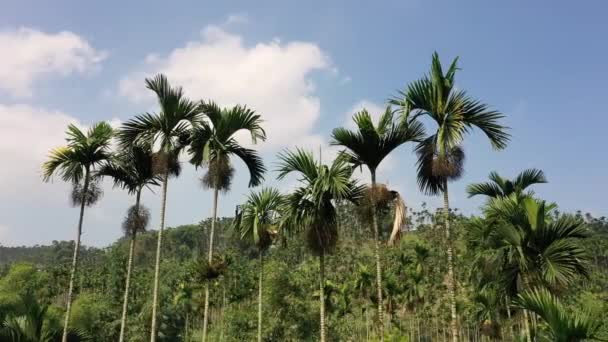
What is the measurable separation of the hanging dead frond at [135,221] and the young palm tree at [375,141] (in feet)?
26.3

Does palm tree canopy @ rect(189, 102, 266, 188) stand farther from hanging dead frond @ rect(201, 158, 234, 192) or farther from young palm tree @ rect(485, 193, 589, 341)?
young palm tree @ rect(485, 193, 589, 341)

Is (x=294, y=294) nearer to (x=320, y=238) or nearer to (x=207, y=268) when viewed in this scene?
(x=207, y=268)

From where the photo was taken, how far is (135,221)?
17.1 meters

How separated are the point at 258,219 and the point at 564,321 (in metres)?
14.5

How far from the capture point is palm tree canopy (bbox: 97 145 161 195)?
16656 millimetres

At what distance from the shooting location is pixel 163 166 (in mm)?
15648

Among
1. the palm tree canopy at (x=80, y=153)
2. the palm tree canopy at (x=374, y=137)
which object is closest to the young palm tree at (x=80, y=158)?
the palm tree canopy at (x=80, y=153)

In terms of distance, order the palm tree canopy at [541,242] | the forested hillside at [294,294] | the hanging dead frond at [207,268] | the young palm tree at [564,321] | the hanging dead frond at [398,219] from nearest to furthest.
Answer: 1. the young palm tree at [564,321]
2. the palm tree canopy at [541,242]
3. the hanging dead frond at [398,219]
4. the hanging dead frond at [207,268]
5. the forested hillside at [294,294]

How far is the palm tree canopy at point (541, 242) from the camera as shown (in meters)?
10.4

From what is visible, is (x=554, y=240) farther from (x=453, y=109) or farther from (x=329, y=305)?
(x=329, y=305)

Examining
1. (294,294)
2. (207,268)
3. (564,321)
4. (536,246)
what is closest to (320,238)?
(207,268)

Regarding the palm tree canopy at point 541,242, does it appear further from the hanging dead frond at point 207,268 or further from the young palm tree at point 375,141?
the hanging dead frond at point 207,268

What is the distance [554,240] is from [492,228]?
6.03 feet

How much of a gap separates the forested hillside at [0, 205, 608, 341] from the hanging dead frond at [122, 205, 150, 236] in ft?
7.07
